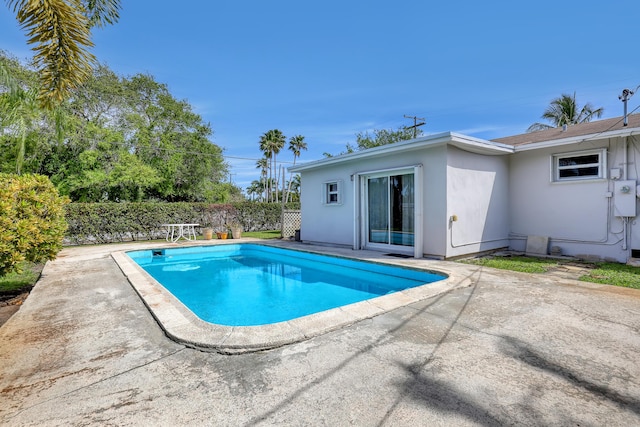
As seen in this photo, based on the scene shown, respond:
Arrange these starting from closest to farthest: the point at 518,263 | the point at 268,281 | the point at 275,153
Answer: the point at 518,263, the point at 268,281, the point at 275,153

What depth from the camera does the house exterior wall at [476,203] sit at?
755cm

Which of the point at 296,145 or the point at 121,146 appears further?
the point at 296,145

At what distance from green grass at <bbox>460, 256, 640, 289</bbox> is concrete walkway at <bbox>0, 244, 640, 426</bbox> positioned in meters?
1.71

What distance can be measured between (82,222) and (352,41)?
13102mm

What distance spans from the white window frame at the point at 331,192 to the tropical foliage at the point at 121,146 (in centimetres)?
1181

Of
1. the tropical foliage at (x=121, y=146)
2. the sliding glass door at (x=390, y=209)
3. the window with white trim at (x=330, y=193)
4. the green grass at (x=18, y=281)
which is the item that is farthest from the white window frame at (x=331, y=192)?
the tropical foliage at (x=121, y=146)

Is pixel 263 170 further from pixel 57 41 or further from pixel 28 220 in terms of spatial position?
pixel 57 41

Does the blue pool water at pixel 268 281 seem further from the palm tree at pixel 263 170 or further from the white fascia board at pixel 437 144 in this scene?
the palm tree at pixel 263 170

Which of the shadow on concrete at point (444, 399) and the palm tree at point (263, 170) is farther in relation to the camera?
A: the palm tree at point (263, 170)

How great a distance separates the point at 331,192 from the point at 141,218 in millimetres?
9339

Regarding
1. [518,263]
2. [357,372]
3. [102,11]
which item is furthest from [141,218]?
[518,263]

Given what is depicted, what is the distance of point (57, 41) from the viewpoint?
11.7 ft

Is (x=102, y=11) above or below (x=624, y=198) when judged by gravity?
above

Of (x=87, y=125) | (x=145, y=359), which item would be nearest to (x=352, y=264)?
(x=145, y=359)
